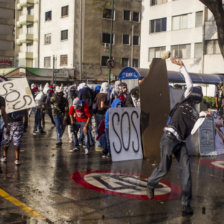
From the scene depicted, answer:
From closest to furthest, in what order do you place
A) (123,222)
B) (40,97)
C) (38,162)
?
(123,222) → (38,162) → (40,97)

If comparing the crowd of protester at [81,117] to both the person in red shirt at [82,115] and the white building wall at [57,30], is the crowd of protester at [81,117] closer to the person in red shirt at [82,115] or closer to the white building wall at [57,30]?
the person in red shirt at [82,115]

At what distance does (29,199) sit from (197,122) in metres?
2.71

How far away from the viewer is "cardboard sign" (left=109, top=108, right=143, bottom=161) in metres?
9.18

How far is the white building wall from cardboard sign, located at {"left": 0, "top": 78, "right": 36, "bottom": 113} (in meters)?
37.8

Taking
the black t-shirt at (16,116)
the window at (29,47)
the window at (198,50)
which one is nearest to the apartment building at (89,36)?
the window at (29,47)

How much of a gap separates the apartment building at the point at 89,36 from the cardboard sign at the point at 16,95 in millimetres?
36924

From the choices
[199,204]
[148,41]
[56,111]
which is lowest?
[199,204]

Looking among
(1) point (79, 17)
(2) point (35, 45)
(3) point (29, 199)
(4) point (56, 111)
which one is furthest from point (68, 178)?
(2) point (35, 45)

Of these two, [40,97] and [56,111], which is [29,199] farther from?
[40,97]

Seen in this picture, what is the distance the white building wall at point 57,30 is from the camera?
151ft

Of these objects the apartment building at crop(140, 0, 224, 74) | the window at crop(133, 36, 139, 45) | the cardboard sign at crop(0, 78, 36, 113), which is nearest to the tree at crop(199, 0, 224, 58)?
the cardboard sign at crop(0, 78, 36, 113)

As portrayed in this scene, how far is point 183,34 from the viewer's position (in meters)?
39.1

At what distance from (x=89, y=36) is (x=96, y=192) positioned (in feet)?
136

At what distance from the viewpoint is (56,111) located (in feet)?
36.1
